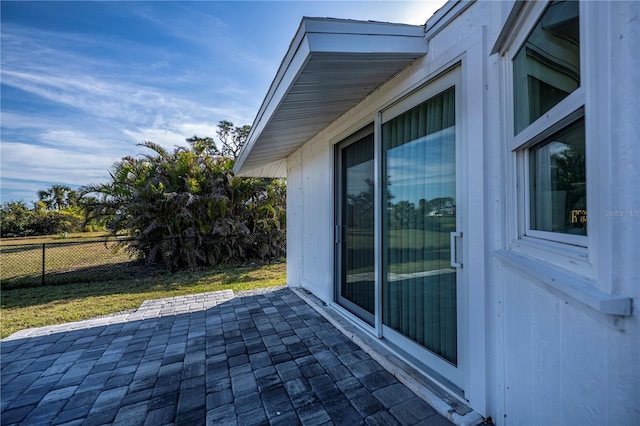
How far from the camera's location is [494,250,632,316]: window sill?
73 centimetres

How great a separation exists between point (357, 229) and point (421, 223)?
3.77ft

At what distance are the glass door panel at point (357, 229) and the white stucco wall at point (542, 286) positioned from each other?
0.70 m

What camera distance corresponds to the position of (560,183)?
115 centimetres

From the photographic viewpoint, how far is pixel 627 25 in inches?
28.6

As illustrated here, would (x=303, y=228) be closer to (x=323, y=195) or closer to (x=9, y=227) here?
(x=323, y=195)

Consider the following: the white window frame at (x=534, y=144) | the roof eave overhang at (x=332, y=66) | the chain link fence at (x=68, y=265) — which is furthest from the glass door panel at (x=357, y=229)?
the chain link fence at (x=68, y=265)

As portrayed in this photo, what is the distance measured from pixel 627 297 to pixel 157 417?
2.60 metres

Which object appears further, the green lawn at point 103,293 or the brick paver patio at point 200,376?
the green lawn at point 103,293

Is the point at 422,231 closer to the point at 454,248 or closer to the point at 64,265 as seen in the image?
the point at 454,248

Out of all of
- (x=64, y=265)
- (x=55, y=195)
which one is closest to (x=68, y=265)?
(x=64, y=265)

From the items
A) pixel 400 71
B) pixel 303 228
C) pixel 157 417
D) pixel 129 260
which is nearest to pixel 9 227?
pixel 129 260

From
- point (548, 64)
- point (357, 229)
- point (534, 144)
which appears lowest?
point (357, 229)

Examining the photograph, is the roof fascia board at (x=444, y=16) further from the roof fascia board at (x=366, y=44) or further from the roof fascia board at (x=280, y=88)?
the roof fascia board at (x=280, y=88)

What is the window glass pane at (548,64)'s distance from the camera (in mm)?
979
